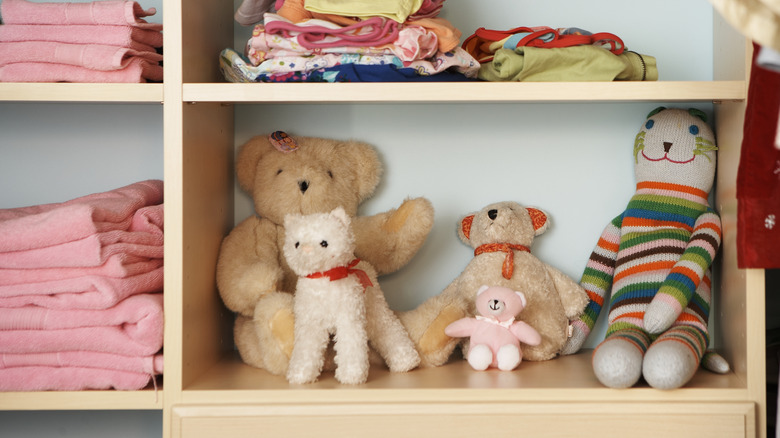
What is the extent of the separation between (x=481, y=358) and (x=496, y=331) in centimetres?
5

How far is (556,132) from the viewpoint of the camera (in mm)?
1420

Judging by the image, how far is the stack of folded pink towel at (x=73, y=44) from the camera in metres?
1.13

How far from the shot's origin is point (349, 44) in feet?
3.76

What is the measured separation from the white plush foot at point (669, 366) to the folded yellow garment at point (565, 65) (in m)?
0.43

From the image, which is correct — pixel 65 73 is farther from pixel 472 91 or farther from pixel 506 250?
pixel 506 250

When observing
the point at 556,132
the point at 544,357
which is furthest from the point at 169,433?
the point at 556,132

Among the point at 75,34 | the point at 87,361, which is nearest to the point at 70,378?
the point at 87,361

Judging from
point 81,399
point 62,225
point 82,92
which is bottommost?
point 81,399

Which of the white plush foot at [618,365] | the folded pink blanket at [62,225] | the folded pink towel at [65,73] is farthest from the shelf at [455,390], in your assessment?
the folded pink towel at [65,73]

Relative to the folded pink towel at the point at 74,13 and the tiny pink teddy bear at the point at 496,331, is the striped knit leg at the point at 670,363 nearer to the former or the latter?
the tiny pink teddy bear at the point at 496,331

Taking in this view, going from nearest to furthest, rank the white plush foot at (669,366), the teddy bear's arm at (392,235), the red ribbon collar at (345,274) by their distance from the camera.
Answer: the white plush foot at (669,366) < the red ribbon collar at (345,274) < the teddy bear's arm at (392,235)

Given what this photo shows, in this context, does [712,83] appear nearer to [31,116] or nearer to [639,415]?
[639,415]

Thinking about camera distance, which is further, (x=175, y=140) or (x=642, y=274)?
(x=642, y=274)

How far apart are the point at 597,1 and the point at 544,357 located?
69 cm
